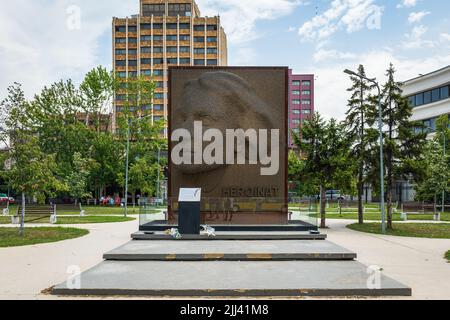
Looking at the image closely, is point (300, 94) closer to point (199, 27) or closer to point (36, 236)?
point (199, 27)

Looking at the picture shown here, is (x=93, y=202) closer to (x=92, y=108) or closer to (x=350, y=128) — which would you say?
(x=92, y=108)

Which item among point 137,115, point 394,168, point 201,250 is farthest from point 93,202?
point 201,250

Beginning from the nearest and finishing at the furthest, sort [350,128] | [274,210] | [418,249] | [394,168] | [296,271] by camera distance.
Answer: [296,271] < [418,249] < [274,210] < [394,168] < [350,128]

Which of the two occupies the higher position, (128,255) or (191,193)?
(191,193)

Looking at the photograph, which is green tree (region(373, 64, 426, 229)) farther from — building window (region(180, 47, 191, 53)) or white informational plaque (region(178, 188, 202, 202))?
building window (region(180, 47, 191, 53))

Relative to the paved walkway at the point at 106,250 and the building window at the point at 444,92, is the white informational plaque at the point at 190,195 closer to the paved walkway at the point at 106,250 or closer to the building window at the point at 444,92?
the paved walkway at the point at 106,250

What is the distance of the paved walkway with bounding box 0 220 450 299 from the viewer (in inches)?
394

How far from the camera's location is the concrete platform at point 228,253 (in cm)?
1282

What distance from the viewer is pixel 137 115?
6016cm

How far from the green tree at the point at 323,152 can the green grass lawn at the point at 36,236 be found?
44.5 ft

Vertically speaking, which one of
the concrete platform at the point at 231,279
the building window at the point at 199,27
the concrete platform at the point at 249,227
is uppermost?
the building window at the point at 199,27

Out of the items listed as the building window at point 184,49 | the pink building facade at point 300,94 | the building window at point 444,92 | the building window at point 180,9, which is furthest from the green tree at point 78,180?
the pink building facade at point 300,94

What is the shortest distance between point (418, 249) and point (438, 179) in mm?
26188

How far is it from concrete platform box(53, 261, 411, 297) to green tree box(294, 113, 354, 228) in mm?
14725
